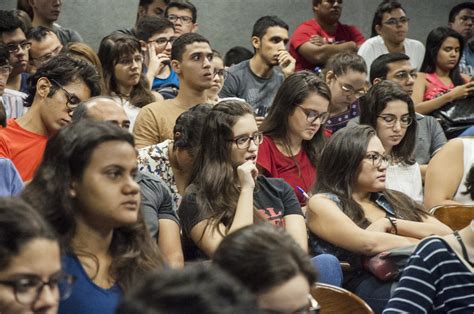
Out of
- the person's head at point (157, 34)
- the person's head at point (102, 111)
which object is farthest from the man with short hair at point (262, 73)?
the person's head at point (102, 111)

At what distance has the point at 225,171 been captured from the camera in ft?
10.3

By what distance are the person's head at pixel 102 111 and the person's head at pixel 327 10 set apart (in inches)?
128

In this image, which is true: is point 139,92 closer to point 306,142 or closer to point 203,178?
point 306,142

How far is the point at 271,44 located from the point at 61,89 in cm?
223

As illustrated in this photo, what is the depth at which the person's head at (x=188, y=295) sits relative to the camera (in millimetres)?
1049

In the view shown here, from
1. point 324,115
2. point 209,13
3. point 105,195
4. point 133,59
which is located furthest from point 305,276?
point 209,13

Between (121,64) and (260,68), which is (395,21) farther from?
(121,64)

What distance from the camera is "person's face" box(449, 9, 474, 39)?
647 centimetres

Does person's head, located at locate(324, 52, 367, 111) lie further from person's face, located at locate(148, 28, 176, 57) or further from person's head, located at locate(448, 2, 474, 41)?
person's head, located at locate(448, 2, 474, 41)

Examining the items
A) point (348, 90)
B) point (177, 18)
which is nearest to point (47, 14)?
point (177, 18)

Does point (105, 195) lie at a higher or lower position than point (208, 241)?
higher

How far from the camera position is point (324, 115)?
403 centimetres

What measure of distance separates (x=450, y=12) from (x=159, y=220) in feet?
13.6

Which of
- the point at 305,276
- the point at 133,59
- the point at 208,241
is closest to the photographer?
the point at 305,276
